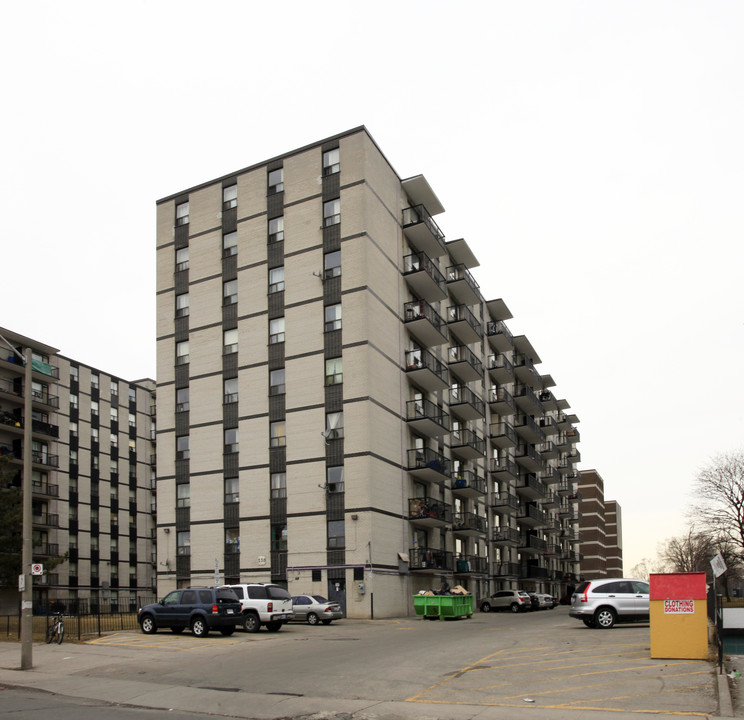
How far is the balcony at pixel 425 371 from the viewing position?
47719 mm

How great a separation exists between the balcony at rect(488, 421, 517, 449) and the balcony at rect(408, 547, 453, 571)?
770 inches

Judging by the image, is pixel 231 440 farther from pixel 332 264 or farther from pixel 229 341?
pixel 332 264

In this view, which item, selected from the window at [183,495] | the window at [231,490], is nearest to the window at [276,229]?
the window at [231,490]

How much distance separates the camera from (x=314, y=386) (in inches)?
1751

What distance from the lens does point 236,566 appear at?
45.4m

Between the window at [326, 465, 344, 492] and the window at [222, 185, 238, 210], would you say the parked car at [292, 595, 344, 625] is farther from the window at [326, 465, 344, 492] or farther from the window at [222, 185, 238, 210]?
the window at [222, 185, 238, 210]

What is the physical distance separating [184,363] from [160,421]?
12.8 feet

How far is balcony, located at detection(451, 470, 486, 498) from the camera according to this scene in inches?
2094

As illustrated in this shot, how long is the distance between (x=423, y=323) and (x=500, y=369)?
71.4 feet

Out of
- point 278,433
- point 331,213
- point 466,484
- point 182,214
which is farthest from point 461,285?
point 182,214

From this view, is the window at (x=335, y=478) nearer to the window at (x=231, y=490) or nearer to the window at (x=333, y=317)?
the window at (x=231, y=490)

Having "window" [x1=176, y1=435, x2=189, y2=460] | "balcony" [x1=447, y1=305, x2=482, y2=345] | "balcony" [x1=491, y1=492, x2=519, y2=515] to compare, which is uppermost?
"balcony" [x1=447, y1=305, x2=482, y2=345]

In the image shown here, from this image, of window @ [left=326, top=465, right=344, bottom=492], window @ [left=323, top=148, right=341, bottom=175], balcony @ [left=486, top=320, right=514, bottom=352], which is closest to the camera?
window @ [left=326, top=465, right=344, bottom=492]

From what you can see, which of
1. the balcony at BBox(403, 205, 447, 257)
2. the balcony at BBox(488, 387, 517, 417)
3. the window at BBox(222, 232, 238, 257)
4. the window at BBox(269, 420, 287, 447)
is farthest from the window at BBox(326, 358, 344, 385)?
the balcony at BBox(488, 387, 517, 417)
